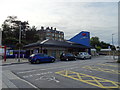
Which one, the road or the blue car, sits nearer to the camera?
the road

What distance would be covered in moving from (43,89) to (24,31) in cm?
4961

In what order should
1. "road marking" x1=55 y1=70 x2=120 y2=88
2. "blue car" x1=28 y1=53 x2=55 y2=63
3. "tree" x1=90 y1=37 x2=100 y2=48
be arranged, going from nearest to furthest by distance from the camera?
"road marking" x1=55 y1=70 x2=120 y2=88, "blue car" x1=28 y1=53 x2=55 y2=63, "tree" x1=90 y1=37 x2=100 y2=48

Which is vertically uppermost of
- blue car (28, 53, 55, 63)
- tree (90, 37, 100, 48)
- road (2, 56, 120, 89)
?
tree (90, 37, 100, 48)

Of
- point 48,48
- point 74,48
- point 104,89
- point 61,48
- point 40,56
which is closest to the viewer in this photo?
point 104,89

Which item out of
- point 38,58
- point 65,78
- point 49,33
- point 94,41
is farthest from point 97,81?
point 49,33

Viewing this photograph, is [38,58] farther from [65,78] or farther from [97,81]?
[97,81]

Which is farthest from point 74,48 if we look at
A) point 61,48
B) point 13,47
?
point 13,47

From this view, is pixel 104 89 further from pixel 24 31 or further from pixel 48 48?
pixel 24 31

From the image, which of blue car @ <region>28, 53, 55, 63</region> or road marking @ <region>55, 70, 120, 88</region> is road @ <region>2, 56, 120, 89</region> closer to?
road marking @ <region>55, 70, 120, 88</region>

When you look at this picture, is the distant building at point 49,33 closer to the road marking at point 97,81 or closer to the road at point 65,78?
the road at point 65,78

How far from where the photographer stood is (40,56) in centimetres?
1934

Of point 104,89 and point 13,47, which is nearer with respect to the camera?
point 104,89

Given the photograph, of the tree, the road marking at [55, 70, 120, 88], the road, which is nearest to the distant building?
the tree

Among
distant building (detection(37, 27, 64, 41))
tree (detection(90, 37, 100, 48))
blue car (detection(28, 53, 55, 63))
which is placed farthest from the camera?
distant building (detection(37, 27, 64, 41))
